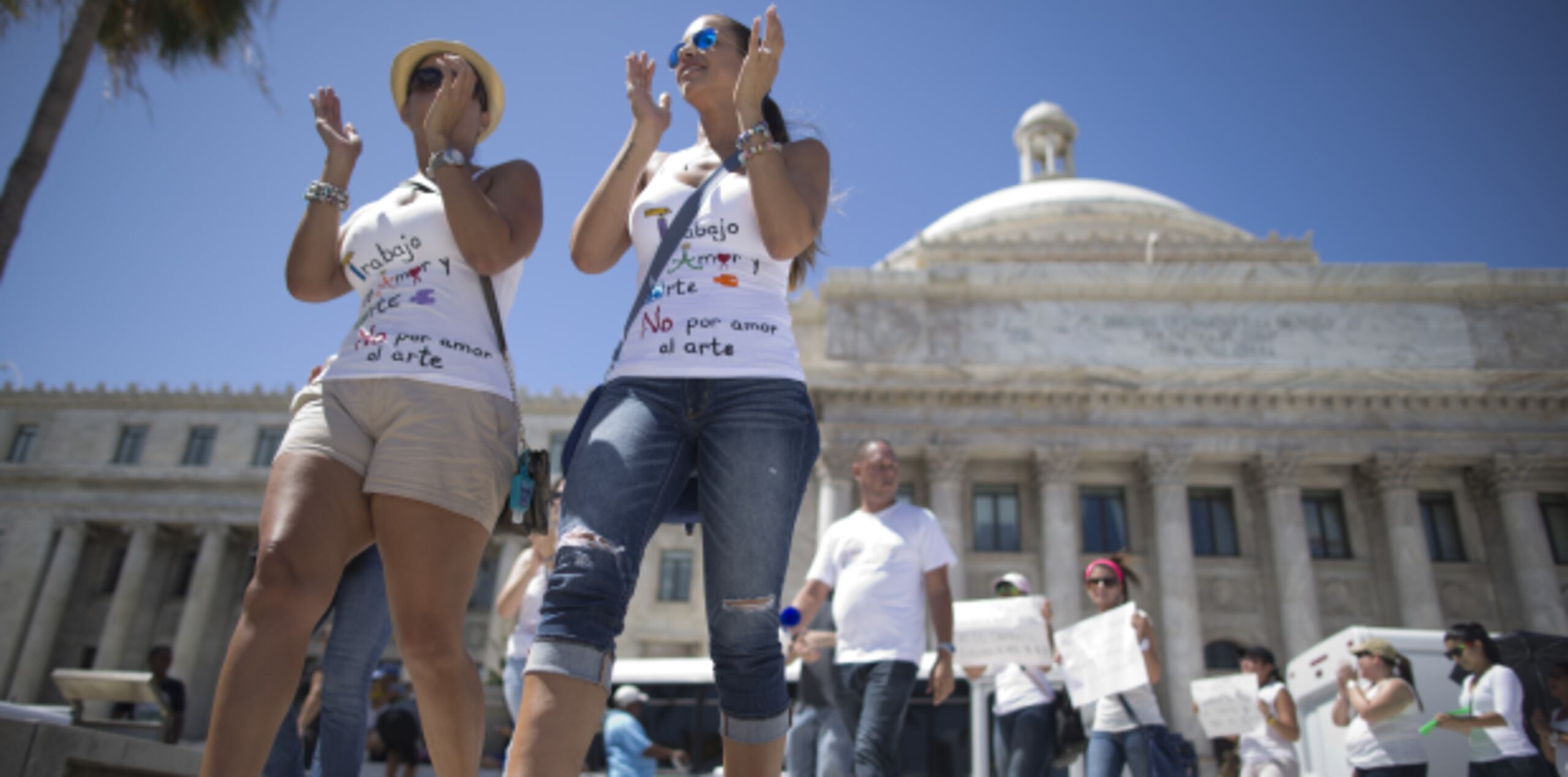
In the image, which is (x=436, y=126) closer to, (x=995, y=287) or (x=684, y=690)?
(x=684, y=690)

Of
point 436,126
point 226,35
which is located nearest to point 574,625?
point 436,126

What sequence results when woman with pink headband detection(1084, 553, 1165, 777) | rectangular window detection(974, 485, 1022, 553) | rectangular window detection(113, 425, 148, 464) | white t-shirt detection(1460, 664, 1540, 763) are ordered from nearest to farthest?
woman with pink headband detection(1084, 553, 1165, 777), white t-shirt detection(1460, 664, 1540, 763), rectangular window detection(974, 485, 1022, 553), rectangular window detection(113, 425, 148, 464)

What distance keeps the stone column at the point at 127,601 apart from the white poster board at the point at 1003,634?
3820cm

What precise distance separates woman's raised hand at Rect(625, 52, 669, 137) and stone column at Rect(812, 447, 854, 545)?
78.9 feet

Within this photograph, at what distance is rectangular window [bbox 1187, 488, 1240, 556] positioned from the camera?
2888 centimetres

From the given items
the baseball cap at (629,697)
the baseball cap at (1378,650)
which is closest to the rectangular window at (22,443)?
the baseball cap at (629,697)

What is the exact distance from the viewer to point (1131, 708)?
6152 mm

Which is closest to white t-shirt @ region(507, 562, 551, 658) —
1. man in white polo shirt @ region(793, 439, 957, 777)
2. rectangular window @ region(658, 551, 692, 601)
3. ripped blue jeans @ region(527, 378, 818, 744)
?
man in white polo shirt @ region(793, 439, 957, 777)

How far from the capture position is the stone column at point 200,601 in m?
34.7

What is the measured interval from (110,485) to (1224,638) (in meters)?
39.2

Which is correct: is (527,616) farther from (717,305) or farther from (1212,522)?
(1212,522)

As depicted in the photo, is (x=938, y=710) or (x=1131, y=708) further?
(x=938, y=710)

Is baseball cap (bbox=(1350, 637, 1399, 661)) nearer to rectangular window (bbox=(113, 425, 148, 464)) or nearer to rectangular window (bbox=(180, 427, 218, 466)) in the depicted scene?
rectangular window (bbox=(180, 427, 218, 466))

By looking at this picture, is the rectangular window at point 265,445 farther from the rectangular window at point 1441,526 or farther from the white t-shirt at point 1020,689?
the rectangular window at point 1441,526
